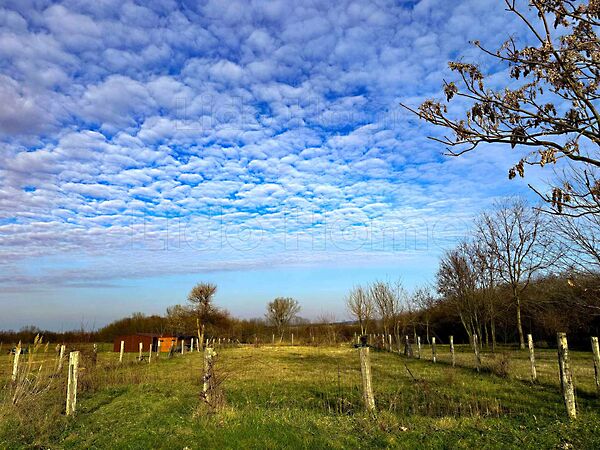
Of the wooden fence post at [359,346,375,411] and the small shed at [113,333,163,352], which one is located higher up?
the wooden fence post at [359,346,375,411]

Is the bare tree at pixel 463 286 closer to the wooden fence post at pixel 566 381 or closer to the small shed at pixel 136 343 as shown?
the wooden fence post at pixel 566 381

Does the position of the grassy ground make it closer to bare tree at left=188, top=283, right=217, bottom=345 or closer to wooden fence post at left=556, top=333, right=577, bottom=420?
wooden fence post at left=556, top=333, right=577, bottom=420

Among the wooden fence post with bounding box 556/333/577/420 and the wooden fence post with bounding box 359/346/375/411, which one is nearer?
the wooden fence post with bounding box 556/333/577/420

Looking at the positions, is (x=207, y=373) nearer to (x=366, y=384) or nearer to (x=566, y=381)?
(x=366, y=384)

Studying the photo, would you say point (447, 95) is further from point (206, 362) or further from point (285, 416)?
point (206, 362)

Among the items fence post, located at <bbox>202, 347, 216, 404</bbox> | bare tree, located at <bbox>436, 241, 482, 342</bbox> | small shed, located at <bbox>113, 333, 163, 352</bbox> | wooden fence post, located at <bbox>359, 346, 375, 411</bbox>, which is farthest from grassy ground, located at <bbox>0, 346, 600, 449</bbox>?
small shed, located at <bbox>113, 333, 163, 352</bbox>

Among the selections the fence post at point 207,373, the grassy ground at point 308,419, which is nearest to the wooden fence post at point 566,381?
the grassy ground at point 308,419

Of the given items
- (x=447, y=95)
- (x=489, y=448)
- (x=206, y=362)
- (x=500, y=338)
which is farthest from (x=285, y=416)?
(x=500, y=338)

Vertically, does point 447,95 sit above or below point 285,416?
above

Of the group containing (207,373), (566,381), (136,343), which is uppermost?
(207,373)

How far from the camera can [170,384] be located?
1316 cm

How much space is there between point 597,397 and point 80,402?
43.3 ft

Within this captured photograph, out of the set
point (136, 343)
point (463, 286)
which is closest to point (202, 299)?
point (136, 343)

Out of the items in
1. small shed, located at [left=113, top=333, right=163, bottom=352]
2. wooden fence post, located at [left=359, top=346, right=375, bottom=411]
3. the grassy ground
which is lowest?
small shed, located at [left=113, top=333, right=163, bottom=352]
